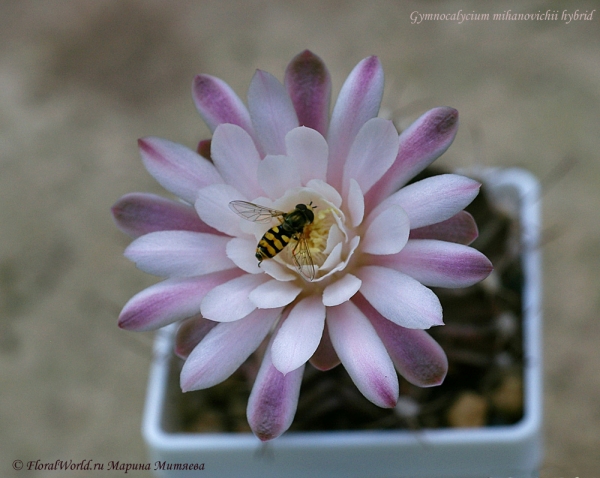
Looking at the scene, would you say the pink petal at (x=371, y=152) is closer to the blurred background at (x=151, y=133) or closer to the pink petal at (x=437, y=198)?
the pink petal at (x=437, y=198)

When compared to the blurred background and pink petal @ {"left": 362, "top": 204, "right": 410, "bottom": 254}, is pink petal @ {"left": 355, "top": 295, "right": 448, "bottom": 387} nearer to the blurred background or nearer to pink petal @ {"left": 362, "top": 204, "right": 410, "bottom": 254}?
pink petal @ {"left": 362, "top": 204, "right": 410, "bottom": 254}

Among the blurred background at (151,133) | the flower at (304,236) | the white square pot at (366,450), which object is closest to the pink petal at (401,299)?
the flower at (304,236)

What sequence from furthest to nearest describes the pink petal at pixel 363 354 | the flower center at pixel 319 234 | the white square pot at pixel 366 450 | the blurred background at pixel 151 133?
the blurred background at pixel 151 133 < the white square pot at pixel 366 450 < the flower center at pixel 319 234 < the pink petal at pixel 363 354

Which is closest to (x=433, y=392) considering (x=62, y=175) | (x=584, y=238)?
(x=584, y=238)

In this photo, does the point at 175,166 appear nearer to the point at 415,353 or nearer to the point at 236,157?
the point at 236,157

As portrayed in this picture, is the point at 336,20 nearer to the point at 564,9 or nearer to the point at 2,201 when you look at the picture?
the point at 564,9

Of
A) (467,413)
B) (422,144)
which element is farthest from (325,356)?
(467,413)
